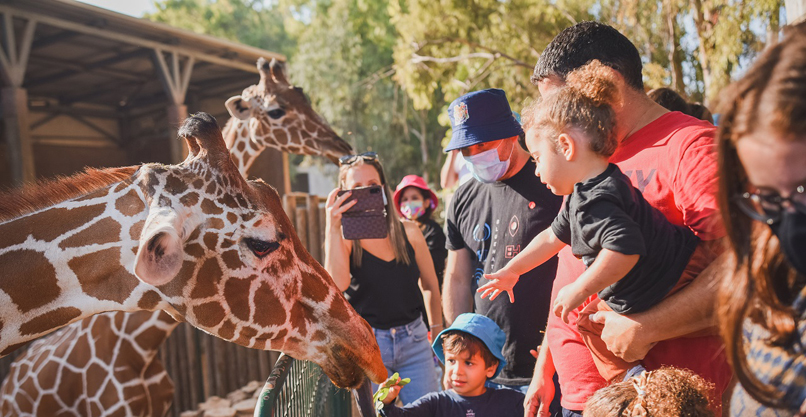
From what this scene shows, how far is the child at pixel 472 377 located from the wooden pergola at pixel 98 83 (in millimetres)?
6744

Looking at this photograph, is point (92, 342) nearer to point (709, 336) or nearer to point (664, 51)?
point (709, 336)

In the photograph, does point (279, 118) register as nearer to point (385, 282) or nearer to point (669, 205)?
point (385, 282)

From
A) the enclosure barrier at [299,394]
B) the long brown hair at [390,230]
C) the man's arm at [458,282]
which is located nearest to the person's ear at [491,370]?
the man's arm at [458,282]

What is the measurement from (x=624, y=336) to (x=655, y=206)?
1.58 ft

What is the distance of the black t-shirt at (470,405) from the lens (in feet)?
9.46

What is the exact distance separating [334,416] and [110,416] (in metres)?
1.88

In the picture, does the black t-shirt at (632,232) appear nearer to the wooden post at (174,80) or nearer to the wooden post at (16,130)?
the wooden post at (16,130)

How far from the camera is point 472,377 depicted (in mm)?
2906

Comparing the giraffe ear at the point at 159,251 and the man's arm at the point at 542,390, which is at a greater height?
the giraffe ear at the point at 159,251

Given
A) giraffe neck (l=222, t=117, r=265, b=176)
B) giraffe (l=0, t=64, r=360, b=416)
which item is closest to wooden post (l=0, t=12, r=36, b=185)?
giraffe neck (l=222, t=117, r=265, b=176)

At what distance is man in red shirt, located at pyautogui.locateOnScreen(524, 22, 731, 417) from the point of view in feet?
6.07

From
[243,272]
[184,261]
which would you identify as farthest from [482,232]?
[184,261]

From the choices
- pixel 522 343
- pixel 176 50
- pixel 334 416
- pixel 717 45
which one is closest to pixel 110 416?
pixel 334 416

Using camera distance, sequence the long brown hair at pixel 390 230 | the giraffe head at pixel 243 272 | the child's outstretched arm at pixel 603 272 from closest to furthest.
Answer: the child's outstretched arm at pixel 603 272
the giraffe head at pixel 243 272
the long brown hair at pixel 390 230
